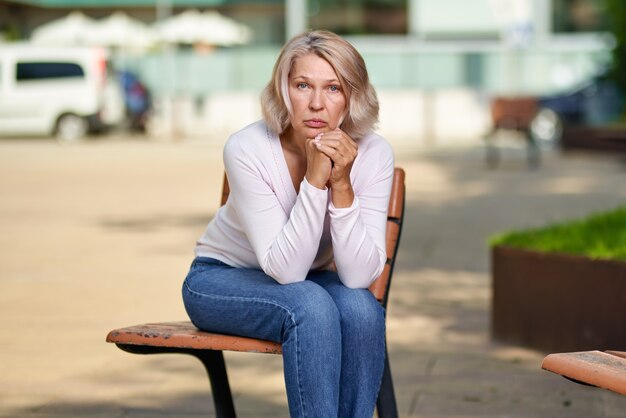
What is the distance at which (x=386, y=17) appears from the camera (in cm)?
3080

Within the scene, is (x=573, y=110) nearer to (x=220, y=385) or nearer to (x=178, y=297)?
(x=178, y=297)

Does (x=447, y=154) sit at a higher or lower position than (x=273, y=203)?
lower

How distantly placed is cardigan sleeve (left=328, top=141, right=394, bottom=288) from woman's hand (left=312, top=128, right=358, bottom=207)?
32 millimetres

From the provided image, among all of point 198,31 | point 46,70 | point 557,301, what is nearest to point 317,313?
point 557,301

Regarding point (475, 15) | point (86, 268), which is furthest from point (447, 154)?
point (86, 268)

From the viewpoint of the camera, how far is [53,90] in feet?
87.9

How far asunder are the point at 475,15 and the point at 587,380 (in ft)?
90.5

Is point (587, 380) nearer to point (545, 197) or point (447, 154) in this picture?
point (545, 197)

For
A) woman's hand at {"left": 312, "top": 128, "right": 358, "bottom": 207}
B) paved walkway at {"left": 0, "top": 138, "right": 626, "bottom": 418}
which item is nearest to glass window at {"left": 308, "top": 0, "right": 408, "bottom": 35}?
paved walkway at {"left": 0, "top": 138, "right": 626, "bottom": 418}

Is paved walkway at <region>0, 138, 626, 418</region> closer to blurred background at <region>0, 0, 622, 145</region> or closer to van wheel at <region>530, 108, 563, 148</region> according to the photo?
van wheel at <region>530, 108, 563, 148</region>

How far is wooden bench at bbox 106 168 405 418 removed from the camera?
3.64 metres

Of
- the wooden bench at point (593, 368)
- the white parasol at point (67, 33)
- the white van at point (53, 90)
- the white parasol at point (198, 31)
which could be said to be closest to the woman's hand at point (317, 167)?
the wooden bench at point (593, 368)

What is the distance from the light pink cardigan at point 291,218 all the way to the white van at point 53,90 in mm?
23286

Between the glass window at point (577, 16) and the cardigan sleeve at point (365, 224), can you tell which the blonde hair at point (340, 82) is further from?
the glass window at point (577, 16)
